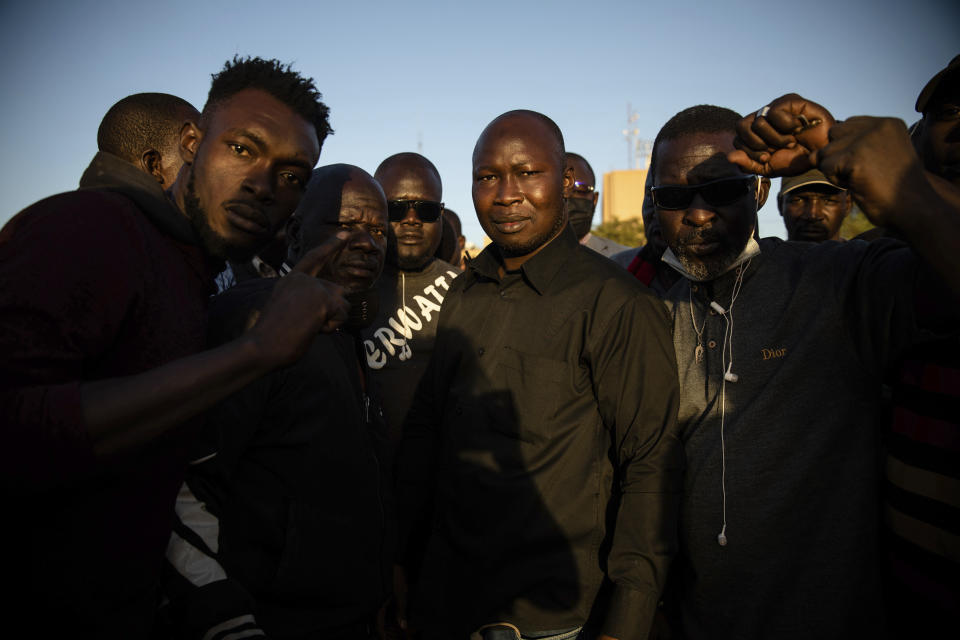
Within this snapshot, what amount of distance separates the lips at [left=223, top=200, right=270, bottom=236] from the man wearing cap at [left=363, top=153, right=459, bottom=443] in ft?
7.05

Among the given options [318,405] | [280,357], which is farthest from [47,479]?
[318,405]

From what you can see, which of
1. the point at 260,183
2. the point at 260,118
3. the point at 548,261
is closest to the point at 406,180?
the point at 548,261

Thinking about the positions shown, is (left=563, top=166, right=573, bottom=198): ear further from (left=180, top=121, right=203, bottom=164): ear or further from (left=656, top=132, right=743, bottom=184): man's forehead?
(left=180, top=121, right=203, bottom=164): ear

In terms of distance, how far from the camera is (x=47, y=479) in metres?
1.16

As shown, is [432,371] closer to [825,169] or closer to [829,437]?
[829,437]

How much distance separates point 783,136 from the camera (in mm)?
1661

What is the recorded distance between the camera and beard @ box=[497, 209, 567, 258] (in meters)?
2.79

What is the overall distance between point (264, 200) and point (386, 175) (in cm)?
294

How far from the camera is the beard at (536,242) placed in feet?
9.17

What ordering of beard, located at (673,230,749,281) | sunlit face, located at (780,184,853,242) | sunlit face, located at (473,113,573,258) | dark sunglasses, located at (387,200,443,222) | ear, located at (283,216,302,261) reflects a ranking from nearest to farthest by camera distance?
beard, located at (673,230,749,281)
sunlit face, located at (473,113,573,258)
ear, located at (283,216,302,261)
dark sunglasses, located at (387,200,443,222)
sunlit face, located at (780,184,853,242)

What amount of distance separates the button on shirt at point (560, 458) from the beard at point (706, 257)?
22 centimetres

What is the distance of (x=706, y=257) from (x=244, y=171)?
1911 millimetres

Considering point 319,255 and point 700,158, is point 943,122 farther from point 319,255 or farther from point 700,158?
point 319,255

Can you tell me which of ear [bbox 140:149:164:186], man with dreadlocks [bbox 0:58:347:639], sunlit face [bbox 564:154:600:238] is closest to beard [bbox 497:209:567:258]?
man with dreadlocks [bbox 0:58:347:639]
